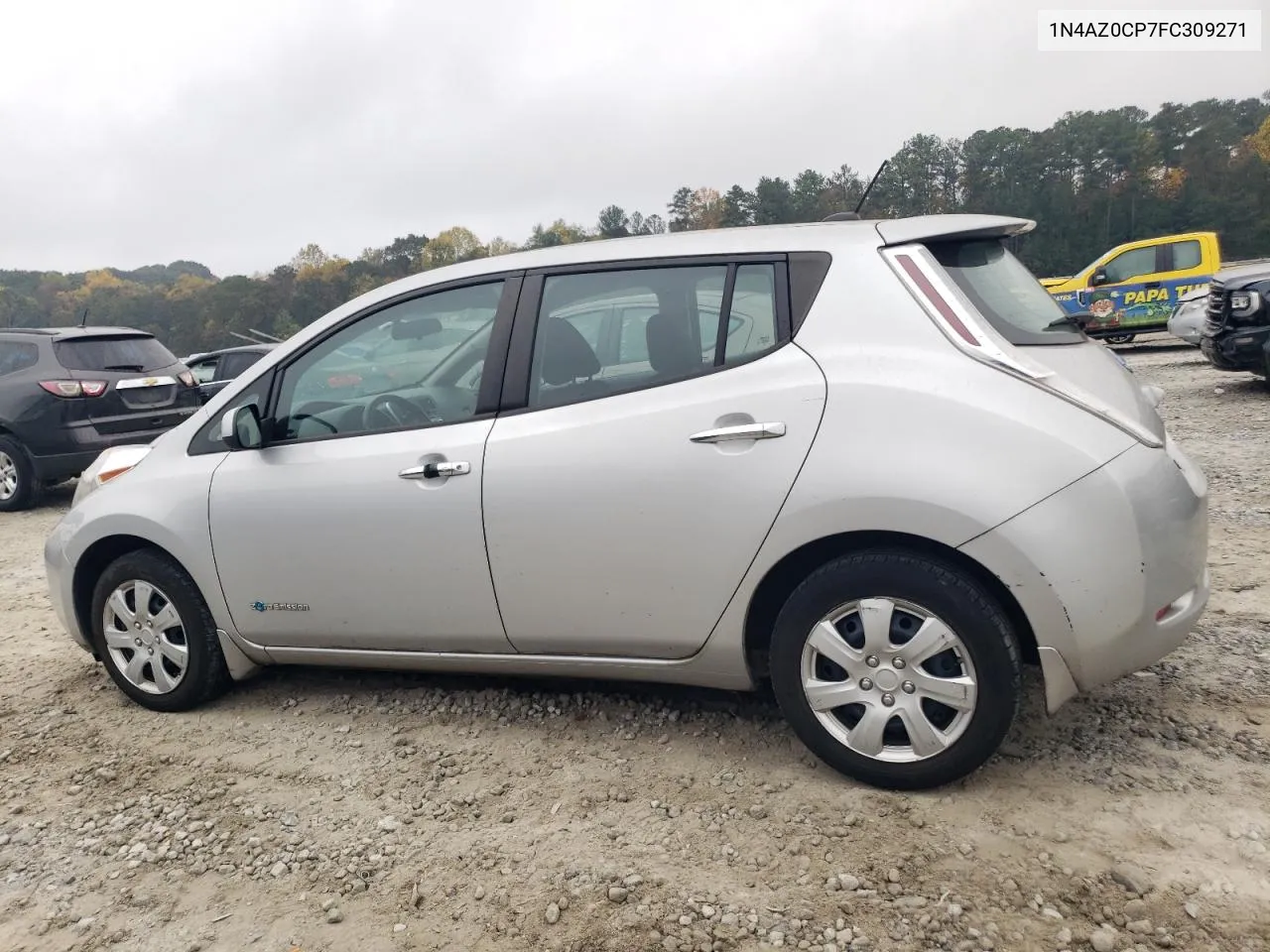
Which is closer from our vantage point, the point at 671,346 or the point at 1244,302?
the point at 671,346

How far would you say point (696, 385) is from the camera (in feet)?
9.32

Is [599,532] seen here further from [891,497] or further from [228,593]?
[228,593]

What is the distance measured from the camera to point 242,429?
3424 mm

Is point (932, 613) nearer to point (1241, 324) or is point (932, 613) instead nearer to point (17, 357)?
point (1241, 324)

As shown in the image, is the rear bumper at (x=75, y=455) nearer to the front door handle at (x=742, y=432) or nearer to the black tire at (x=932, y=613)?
the front door handle at (x=742, y=432)

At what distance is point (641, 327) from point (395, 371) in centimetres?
96

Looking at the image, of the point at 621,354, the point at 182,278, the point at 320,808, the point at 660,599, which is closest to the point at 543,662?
the point at 660,599

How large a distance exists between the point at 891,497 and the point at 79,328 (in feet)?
28.8

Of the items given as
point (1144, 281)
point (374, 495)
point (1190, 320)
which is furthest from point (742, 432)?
point (1144, 281)

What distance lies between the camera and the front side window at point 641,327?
2.88 m

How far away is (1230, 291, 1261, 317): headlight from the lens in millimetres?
9062

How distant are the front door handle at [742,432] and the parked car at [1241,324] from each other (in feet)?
27.3

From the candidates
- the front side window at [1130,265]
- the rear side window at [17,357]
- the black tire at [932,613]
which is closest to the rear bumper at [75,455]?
the rear side window at [17,357]

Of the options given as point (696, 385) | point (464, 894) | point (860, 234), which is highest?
point (860, 234)
